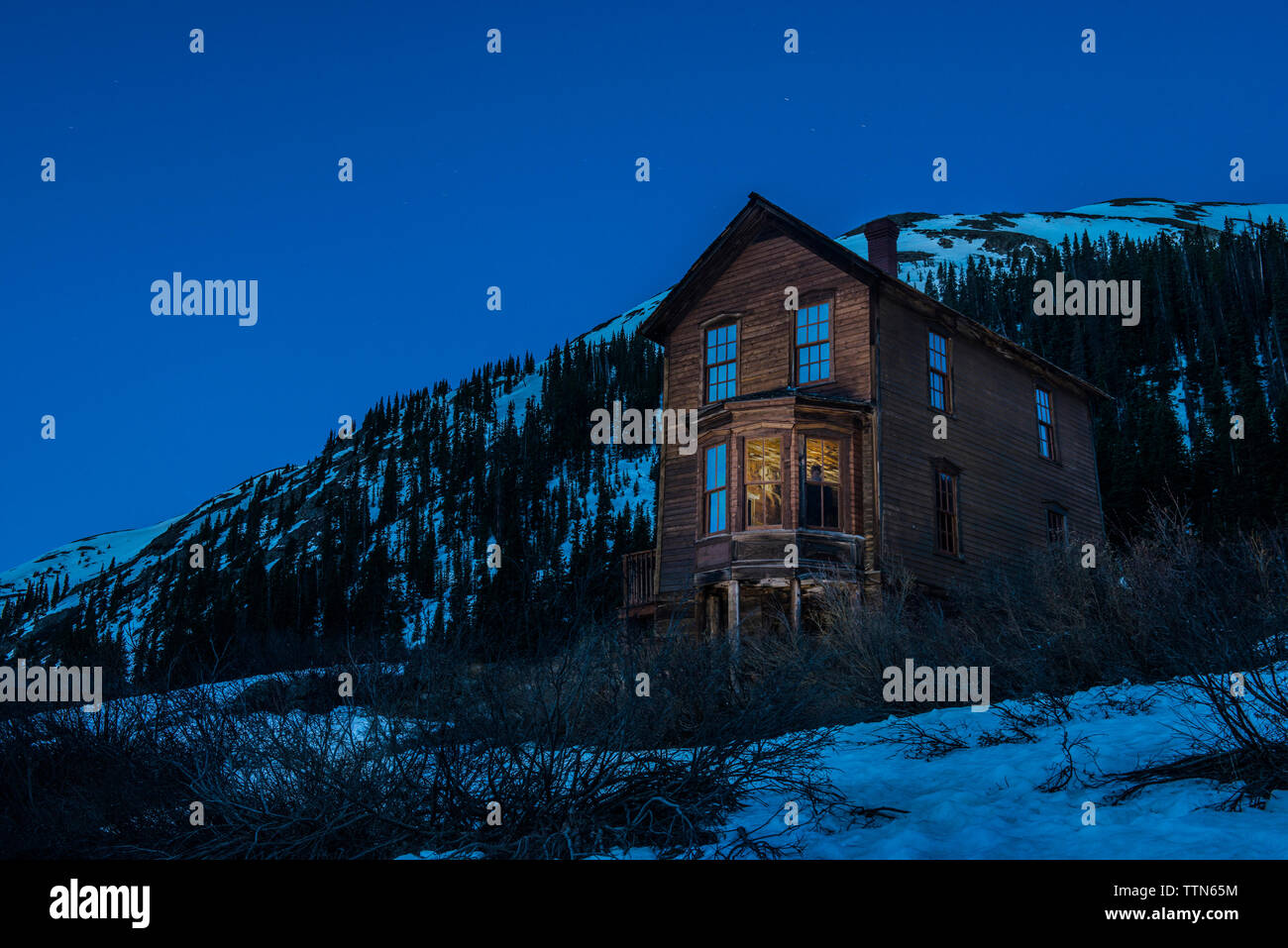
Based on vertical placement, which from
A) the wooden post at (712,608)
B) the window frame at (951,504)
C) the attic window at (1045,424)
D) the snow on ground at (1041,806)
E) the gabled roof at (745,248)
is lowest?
the snow on ground at (1041,806)

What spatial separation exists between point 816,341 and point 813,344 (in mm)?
97

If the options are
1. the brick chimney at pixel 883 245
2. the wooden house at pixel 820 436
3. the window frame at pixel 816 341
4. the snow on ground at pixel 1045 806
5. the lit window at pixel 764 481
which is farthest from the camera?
the brick chimney at pixel 883 245

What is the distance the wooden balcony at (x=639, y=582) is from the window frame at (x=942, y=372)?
22.0 ft

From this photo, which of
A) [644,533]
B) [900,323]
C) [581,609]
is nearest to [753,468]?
[900,323]

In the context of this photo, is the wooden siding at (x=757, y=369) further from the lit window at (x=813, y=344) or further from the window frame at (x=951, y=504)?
the window frame at (x=951, y=504)

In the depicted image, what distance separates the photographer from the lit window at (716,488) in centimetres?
2044

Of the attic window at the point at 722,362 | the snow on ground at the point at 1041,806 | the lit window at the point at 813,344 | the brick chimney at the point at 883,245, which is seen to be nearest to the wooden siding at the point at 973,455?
the lit window at the point at 813,344

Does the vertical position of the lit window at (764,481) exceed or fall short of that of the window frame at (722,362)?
it falls short

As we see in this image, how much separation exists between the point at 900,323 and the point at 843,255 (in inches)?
75.6

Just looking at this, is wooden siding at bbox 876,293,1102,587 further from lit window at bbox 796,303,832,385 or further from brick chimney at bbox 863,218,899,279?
brick chimney at bbox 863,218,899,279

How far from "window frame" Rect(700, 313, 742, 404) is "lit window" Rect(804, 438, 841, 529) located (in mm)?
2617
